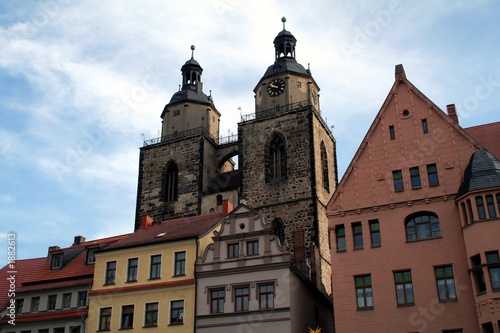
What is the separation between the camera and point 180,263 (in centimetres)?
3562

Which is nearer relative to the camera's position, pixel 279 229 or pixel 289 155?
pixel 279 229

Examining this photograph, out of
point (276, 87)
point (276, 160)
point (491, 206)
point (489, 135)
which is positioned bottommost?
point (491, 206)

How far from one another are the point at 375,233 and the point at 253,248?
638cm

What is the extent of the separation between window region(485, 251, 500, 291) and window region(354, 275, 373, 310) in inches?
215

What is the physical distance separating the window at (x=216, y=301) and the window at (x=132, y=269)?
501 cm

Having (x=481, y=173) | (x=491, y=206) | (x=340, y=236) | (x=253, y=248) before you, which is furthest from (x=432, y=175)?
(x=253, y=248)

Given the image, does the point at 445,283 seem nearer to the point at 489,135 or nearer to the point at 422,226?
the point at 422,226

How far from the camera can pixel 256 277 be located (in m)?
33.3

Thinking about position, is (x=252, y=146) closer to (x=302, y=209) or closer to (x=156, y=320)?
(x=302, y=209)

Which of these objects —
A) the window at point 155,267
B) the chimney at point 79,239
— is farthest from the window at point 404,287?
the chimney at point 79,239

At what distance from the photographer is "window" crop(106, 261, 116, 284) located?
37125mm

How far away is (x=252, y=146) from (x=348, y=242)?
29.6 meters

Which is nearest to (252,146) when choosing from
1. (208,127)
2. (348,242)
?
(208,127)

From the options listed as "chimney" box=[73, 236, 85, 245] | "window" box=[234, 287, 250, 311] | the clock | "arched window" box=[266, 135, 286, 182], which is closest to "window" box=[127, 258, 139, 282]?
"window" box=[234, 287, 250, 311]
